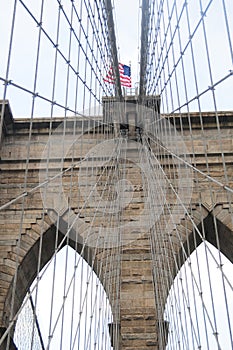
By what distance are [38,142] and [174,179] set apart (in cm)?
228

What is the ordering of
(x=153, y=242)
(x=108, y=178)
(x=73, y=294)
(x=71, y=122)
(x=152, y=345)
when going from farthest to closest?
(x=71, y=122)
(x=108, y=178)
(x=153, y=242)
(x=152, y=345)
(x=73, y=294)

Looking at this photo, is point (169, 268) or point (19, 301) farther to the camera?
point (19, 301)

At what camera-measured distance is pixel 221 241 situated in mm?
8320

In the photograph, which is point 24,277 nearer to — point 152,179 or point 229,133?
point 152,179

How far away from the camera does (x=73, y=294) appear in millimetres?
4832

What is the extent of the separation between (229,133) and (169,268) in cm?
267

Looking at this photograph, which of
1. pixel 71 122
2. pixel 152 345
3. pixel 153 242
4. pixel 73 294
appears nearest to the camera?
pixel 73 294

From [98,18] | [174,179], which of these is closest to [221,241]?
[174,179]

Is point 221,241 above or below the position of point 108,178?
below

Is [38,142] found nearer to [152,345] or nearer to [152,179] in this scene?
[152,179]

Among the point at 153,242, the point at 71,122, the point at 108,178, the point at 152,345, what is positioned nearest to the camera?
the point at 152,345

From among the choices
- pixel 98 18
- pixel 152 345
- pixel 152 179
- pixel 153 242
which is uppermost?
pixel 98 18

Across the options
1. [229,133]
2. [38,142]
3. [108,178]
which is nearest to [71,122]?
[38,142]

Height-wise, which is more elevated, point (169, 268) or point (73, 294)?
point (169, 268)
